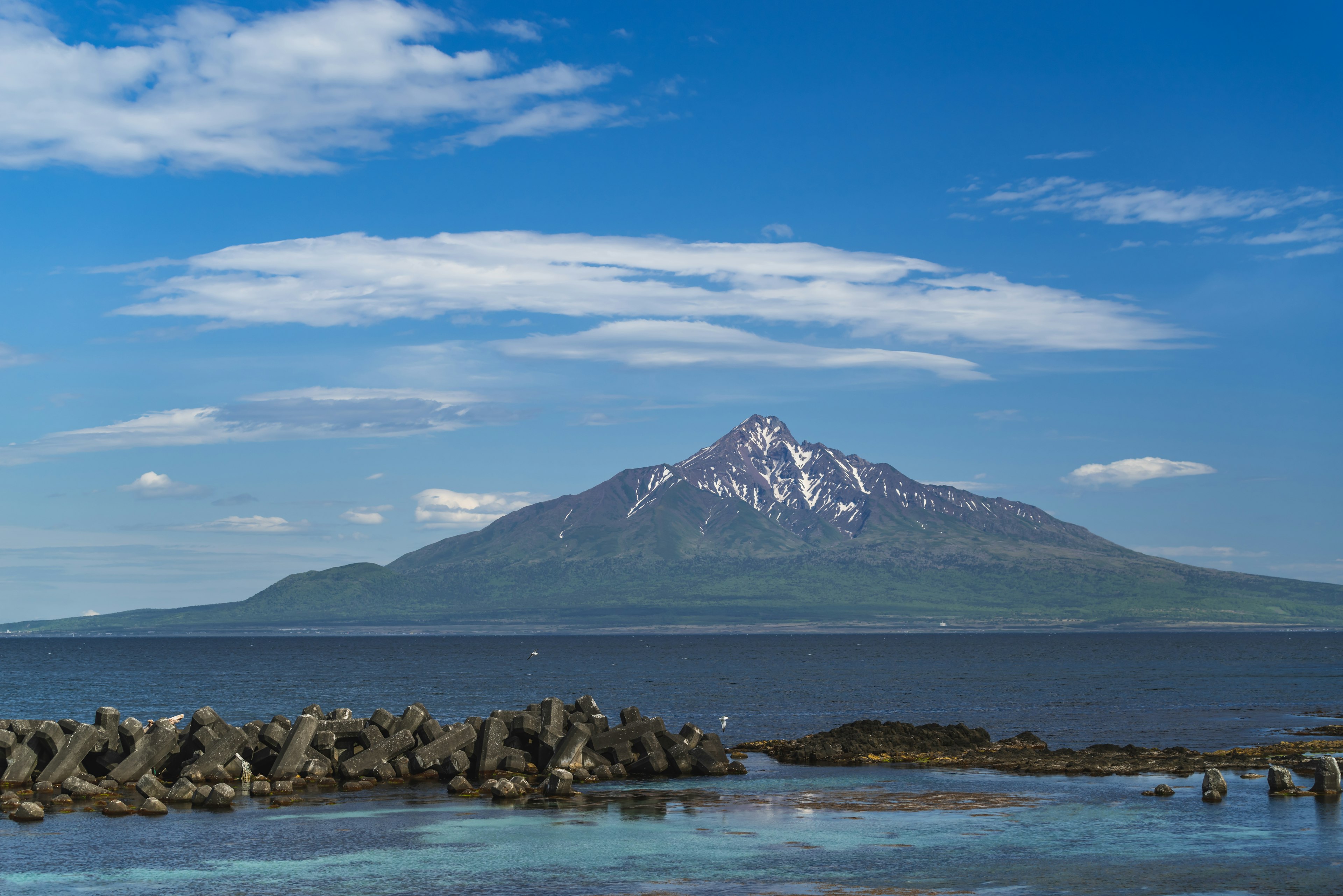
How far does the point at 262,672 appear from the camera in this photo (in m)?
154

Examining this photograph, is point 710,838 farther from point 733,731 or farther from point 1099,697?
point 1099,697

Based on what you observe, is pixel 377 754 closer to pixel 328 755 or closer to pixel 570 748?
pixel 328 755

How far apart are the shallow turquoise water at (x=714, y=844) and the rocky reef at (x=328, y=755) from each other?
1.75 m

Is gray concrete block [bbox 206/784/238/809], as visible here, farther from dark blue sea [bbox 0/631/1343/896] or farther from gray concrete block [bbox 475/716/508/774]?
gray concrete block [bbox 475/716/508/774]

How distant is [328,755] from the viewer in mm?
39188

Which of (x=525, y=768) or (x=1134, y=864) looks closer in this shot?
(x=1134, y=864)

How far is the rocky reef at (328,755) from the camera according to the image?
36.1m

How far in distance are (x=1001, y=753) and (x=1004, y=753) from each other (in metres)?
0.18

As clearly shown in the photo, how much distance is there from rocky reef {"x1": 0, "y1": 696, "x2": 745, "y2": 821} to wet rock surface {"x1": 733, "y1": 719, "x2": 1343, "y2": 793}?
20.8 ft

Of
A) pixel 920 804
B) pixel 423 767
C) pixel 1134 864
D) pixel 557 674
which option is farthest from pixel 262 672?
pixel 1134 864

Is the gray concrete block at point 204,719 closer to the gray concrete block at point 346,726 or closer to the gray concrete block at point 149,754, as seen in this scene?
the gray concrete block at point 149,754

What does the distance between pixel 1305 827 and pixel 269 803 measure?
26.9 meters

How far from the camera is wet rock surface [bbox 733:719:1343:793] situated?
41719mm

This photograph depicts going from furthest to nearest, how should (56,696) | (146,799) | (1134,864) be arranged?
1. (56,696)
2. (146,799)
3. (1134,864)
